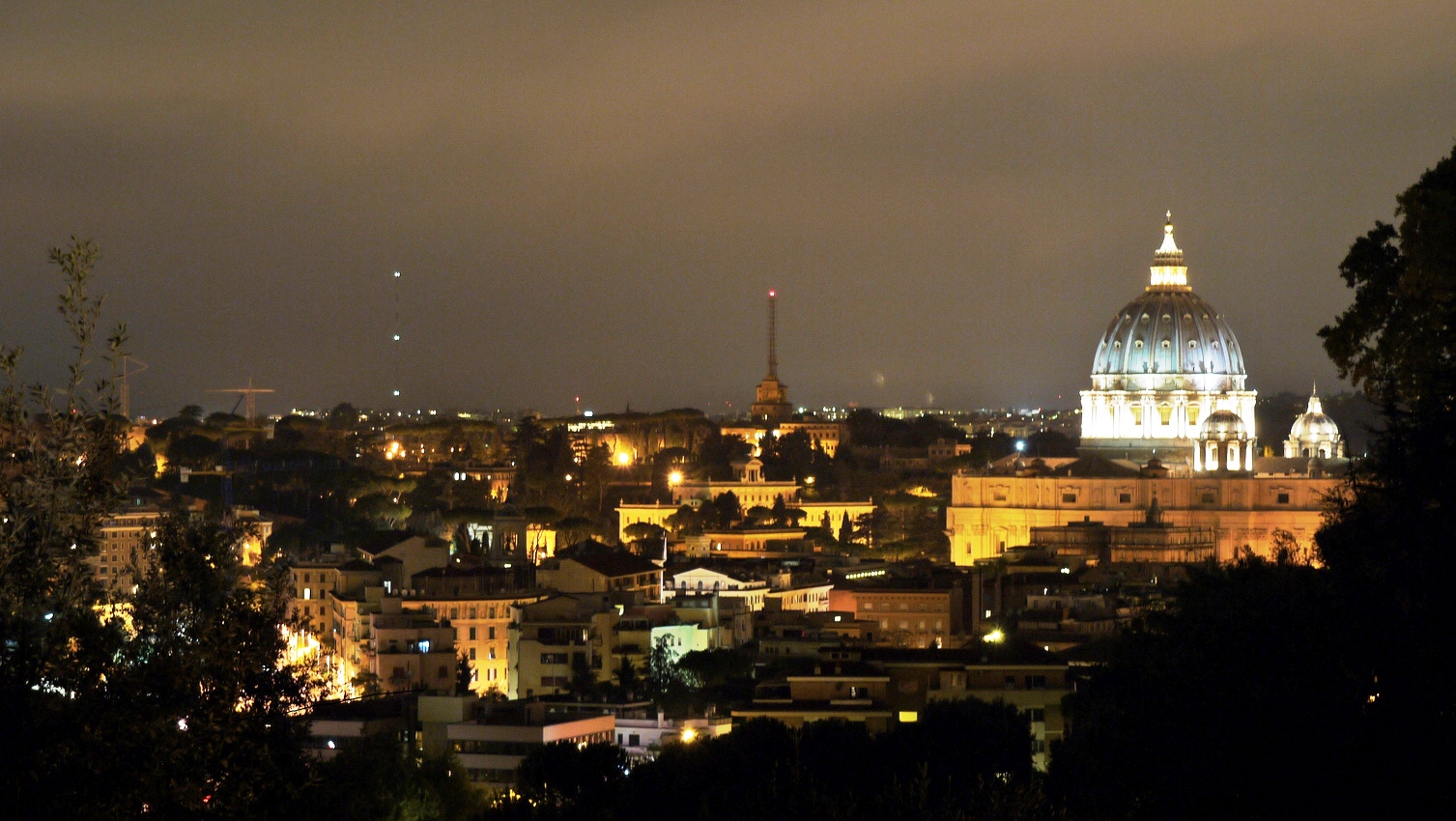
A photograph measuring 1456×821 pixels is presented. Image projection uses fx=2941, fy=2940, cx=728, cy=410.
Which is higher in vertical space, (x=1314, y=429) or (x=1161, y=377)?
(x=1161, y=377)

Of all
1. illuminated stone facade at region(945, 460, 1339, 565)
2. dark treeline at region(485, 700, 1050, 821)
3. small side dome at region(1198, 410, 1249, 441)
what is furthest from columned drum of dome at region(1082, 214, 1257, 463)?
dark treeline at region(485, 700, 1050, 821)

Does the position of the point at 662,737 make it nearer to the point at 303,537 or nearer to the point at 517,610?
the point at 517,610

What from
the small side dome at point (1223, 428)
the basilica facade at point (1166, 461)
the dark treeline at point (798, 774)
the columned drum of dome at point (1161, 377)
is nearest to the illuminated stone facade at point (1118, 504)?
the basilica facade at point (1166, 461)

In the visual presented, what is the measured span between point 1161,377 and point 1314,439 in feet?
36.8

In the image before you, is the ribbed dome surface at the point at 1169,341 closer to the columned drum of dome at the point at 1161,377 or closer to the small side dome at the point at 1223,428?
the columned drum of dome at the point at 1161,377

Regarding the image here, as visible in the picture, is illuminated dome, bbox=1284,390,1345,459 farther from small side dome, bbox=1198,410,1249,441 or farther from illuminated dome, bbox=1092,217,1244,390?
illuminated dome, bbox=1092,217,1244,390

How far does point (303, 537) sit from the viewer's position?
3253 inches

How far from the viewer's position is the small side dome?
93938 millimetres

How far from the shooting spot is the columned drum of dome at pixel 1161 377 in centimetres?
10681

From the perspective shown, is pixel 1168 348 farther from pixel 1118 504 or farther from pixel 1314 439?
pixel 1118 504

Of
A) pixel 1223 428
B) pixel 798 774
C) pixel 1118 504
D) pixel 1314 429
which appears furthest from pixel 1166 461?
pixel 798 774

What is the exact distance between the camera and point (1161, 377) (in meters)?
108

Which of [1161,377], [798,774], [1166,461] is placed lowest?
[798,774]

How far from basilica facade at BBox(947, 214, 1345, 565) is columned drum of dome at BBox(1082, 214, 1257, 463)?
0.05 metres
